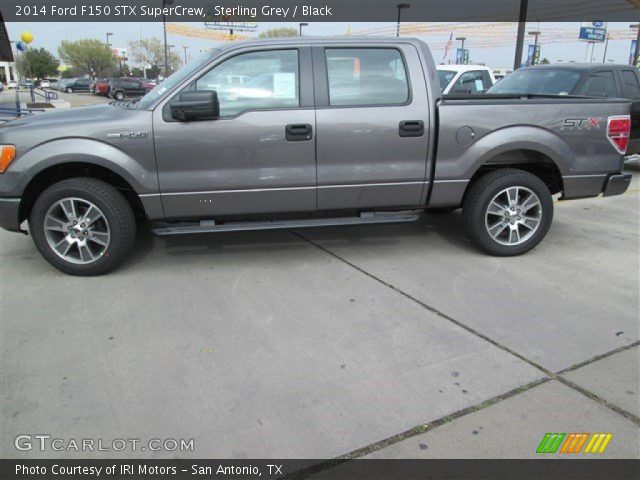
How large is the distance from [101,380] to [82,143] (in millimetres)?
2080

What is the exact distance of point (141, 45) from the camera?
7962cm

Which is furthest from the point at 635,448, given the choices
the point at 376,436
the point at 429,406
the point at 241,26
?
the point at 241,26

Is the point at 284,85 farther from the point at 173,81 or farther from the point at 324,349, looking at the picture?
the point at 324,349

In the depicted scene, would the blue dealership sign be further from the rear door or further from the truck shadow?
the rear door

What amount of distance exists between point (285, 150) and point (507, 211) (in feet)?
7.26

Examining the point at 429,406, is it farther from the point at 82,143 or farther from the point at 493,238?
the point at 82,143

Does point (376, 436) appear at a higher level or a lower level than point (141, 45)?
lower

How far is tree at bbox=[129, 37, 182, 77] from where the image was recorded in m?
77.1

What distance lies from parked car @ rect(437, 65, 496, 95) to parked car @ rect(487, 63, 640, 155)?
263 centimetres

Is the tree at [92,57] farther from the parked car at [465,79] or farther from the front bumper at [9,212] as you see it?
the front bumper at [9,212]
